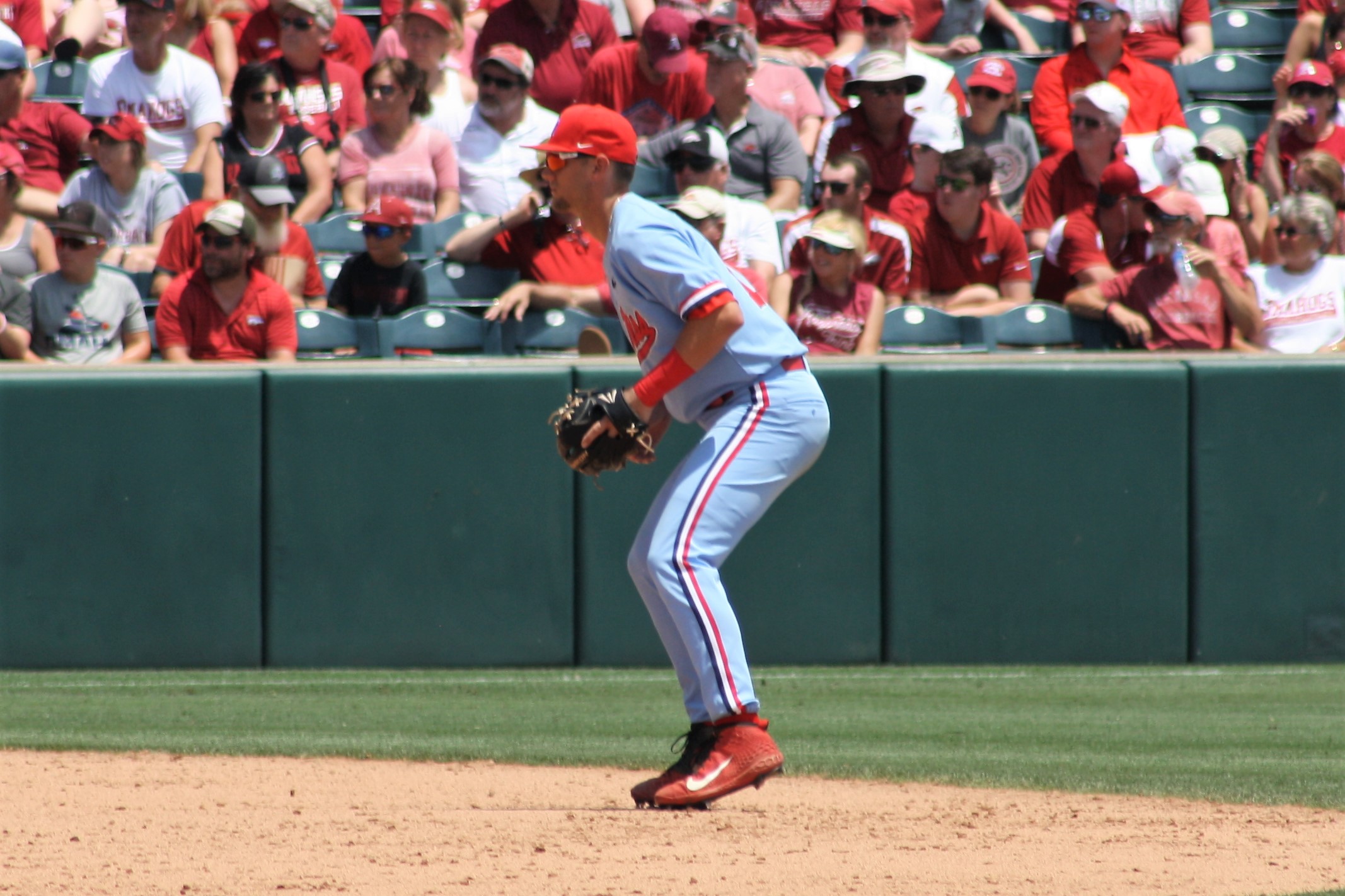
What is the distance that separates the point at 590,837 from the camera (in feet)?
12.3

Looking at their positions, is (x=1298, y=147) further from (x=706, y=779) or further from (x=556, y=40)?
(x=706, y=779)

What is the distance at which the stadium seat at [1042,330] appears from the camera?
7.96 m

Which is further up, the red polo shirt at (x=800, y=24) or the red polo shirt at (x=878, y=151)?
the red polo shirt at (x=800, y=24)

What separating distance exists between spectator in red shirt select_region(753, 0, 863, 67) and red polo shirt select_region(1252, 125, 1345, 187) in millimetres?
2581

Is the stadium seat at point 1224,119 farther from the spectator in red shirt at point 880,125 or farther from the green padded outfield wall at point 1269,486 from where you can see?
the green padded outfield wall at point 1269,486

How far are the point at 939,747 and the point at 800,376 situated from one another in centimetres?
175

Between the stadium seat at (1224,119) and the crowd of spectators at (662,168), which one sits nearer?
the crowd of spectators at (662,168)

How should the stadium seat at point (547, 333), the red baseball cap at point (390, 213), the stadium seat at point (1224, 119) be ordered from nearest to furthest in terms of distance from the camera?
the red baseball cap at point (390, 213) < the stadium seat at point (547, 333) < the stadium seat at point (1224, 119)

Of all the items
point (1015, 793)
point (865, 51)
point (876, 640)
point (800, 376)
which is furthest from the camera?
point (865, 51)

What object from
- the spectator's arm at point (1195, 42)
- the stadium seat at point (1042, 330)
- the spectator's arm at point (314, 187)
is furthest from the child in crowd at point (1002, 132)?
the spectator's arm at point (314, 187)

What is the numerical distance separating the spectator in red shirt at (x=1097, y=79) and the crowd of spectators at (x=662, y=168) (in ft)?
0.05

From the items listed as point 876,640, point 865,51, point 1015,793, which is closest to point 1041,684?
point 876,640

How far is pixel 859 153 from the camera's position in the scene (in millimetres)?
8883

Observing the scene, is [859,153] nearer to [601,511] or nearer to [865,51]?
[865,51]
